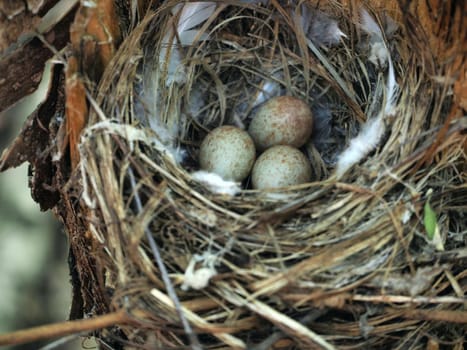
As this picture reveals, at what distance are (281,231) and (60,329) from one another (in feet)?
1.86

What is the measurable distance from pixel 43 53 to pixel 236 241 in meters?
0.75

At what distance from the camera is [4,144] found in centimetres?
303

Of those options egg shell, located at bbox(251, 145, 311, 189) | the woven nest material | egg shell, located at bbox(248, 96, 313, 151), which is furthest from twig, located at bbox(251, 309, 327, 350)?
egg shell, located at bbox(248, 96, 313, 151)

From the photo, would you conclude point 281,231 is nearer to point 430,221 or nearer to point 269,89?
point 430,221

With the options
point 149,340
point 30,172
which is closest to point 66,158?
point 30,172

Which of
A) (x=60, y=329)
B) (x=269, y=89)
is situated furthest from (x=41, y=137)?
(x=269, y=89)

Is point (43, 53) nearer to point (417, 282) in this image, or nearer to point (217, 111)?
point (217, 111)

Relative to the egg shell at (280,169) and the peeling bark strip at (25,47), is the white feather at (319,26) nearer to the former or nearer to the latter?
the egg shell at (280,169)

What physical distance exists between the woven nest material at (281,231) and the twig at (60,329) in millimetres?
41

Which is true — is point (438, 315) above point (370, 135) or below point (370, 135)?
below

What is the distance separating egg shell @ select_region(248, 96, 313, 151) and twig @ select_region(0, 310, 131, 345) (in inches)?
31.7

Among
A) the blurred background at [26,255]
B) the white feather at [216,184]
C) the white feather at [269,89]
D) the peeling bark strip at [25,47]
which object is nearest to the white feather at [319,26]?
the white feather at [269,89]

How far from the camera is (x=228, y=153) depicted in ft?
7.23

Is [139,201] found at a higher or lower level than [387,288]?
higher
